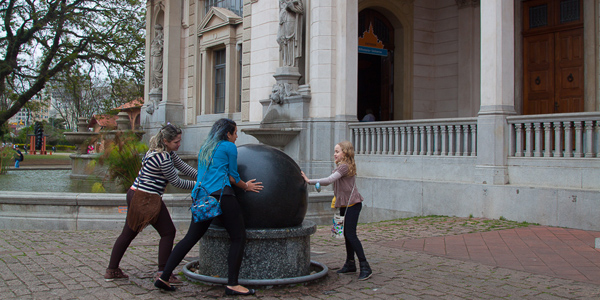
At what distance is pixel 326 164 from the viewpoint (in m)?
14.8

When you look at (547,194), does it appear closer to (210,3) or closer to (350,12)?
(350,12)

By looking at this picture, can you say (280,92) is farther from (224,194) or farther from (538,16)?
(224,194)

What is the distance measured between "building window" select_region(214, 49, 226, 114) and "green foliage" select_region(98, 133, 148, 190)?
8971 mm

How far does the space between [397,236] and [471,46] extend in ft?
31.1

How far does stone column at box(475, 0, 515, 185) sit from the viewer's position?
10.9 m

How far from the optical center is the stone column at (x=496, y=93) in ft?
35.8

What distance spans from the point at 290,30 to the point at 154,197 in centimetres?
1057

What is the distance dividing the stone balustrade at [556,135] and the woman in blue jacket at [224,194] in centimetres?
668

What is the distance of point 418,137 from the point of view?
1317 centimetres

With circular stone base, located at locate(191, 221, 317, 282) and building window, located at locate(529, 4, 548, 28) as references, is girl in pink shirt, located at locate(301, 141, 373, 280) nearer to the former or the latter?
circular stone base, located at locate(191, 221, 317, 282)

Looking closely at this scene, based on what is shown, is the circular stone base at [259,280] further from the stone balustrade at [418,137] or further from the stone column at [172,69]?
the stone column at [172,69]

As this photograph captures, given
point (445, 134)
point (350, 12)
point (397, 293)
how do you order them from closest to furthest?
point (397, 293)
point (445, 134)
point (350, 12)

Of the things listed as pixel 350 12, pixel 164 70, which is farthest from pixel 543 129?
pixel 164 70

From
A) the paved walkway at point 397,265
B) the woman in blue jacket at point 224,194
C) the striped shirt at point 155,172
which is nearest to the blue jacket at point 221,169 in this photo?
the woman in blue jacket at point 224,194
